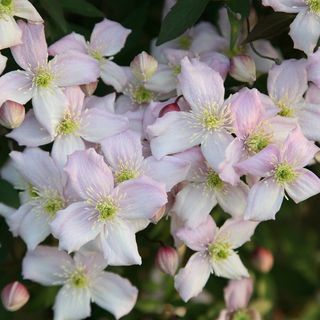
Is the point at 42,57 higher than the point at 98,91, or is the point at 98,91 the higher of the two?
the point at 42,57

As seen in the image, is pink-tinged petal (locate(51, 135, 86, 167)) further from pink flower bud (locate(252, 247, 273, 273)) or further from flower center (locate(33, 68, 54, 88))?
pink flower bud (locate(252, 247, 273, 273))

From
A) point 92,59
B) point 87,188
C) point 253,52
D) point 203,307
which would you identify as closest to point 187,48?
point 253,52

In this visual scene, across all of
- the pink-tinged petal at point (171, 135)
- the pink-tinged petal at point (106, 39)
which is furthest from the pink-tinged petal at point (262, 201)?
the pink-tinged petal at point (106, 39)

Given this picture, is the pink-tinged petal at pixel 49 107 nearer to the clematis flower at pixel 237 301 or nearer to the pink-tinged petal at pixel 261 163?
the pink-tinged petal at pixel 261 163

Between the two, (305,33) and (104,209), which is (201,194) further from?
(305,33)

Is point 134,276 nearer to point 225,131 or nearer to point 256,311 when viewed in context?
point 256,311

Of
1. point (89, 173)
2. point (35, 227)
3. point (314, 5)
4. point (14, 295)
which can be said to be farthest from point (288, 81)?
point (14, 295)

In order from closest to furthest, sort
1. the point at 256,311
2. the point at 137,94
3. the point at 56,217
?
the point at 56,217, the point at 137,94, the point at 256,311
